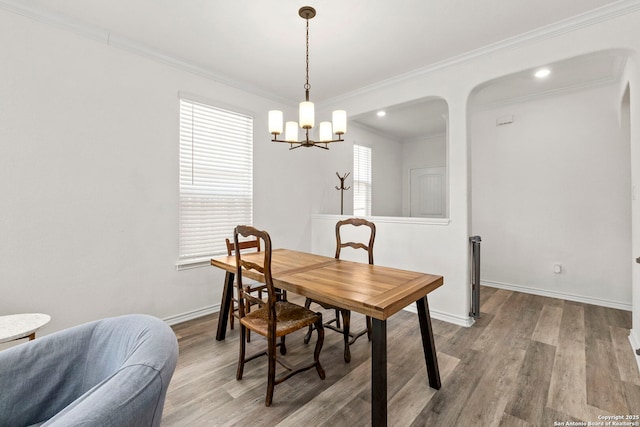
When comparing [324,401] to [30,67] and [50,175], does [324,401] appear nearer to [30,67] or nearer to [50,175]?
[50,175]

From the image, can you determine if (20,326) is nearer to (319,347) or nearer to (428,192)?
(319,347)

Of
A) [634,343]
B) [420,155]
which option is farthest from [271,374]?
[420,155]

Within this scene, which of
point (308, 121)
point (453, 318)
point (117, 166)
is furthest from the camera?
point (453, 318)

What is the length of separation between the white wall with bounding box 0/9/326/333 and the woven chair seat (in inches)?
59.0

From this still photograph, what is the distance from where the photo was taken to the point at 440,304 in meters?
3.22

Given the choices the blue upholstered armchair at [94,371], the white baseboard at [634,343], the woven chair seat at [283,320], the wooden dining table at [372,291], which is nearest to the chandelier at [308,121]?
the wooden dining table at [372,291]

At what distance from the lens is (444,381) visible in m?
2.03

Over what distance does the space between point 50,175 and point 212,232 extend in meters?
1.51

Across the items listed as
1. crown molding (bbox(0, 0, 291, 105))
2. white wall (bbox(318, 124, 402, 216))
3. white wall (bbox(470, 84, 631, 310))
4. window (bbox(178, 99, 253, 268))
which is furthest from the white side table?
white wall (bbox(470, 84, 631, 310))

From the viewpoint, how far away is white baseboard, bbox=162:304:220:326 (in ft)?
9.98

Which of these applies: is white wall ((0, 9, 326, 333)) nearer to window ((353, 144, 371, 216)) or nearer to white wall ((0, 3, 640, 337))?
white wall ((0, 3, 640, 337))

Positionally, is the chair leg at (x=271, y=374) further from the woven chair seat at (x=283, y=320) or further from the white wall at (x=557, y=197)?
the white wall at (x=557, y=197)

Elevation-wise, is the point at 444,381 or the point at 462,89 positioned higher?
the point at 462,89

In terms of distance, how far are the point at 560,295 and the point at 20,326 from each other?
5.52 metres
